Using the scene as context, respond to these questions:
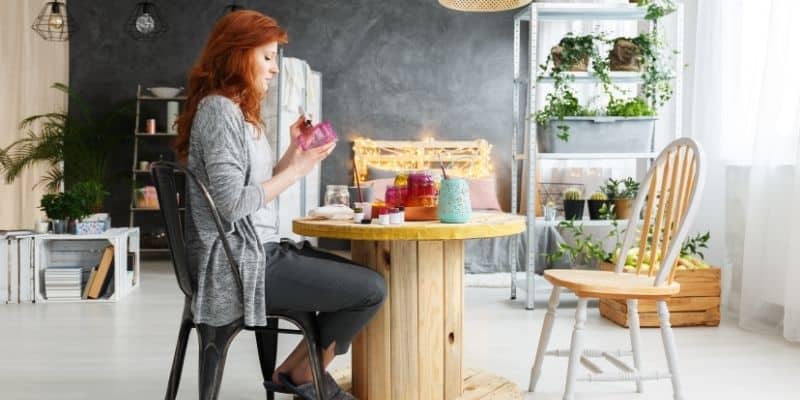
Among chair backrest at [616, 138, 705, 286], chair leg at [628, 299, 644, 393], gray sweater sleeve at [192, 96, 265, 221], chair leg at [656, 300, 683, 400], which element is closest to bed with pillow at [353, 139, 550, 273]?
chair backrest at [616, 138, 705, 286]

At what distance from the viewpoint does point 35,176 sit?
747 cm

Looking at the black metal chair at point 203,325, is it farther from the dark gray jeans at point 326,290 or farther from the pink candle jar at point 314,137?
the pink candle jar at point 314,137

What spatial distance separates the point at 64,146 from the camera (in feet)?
24.1

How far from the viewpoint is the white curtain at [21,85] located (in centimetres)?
698

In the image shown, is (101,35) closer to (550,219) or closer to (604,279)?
(550,219)

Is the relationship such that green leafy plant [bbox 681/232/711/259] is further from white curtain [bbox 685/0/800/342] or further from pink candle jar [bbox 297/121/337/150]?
pink candle jar [bbox 297/121/337/150]

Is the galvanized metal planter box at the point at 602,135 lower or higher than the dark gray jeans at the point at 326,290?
higher

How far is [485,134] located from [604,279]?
5.34 meters

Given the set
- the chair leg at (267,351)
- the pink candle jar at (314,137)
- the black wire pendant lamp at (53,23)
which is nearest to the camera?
the pink candle jar at (314,137)

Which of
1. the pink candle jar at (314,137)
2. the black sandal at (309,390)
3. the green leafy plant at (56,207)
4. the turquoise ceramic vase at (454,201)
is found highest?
the pink candle jar at (314,137)

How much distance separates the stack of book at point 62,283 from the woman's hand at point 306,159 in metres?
3.46

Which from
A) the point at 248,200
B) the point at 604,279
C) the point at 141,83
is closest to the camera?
the point at 248,200

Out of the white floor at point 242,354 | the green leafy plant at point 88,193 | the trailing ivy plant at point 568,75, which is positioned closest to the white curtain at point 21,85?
the green leafy plant at point 88,193

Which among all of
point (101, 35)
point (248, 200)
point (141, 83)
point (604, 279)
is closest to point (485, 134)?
point (141, 83)
